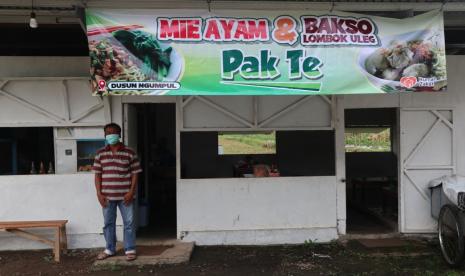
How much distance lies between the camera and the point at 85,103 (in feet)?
22.6

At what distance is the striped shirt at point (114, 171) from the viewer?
6.15 metres

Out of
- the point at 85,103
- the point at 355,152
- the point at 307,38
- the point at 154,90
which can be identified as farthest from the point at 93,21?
the point at 355,152

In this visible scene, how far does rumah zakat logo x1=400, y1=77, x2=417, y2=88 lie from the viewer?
18.7 feet

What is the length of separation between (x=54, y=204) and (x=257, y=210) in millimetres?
3050

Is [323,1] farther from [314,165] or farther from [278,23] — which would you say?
[314,165]

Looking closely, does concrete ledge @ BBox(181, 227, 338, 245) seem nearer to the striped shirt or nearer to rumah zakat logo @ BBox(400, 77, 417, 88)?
the striped shirt

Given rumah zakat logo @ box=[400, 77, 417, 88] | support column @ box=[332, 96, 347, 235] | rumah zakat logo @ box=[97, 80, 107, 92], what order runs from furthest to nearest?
support column @ box=[332, 96, 347, 235], rumah zakat logo @ box=[400, 77, 417, 88], rumah zakat logo @ box=[97, 80, 107, 92]

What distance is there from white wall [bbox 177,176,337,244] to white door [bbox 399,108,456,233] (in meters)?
1.23

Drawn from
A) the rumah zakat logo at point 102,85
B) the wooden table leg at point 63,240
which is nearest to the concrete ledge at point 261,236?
the wooden table leg at point 63,240

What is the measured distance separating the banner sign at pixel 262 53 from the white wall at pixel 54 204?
2082mm

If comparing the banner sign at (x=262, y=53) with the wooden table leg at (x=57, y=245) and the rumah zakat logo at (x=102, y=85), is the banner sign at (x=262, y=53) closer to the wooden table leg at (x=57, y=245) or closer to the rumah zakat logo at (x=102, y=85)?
the rumah zakat logo at (x=102, y=85)

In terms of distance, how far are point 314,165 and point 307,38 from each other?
6.00m

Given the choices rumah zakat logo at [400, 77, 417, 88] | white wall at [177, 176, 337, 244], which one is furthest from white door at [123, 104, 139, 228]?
rumah zakat logo at [400, 77, 417, 88]

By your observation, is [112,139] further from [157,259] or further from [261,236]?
[261,236]
